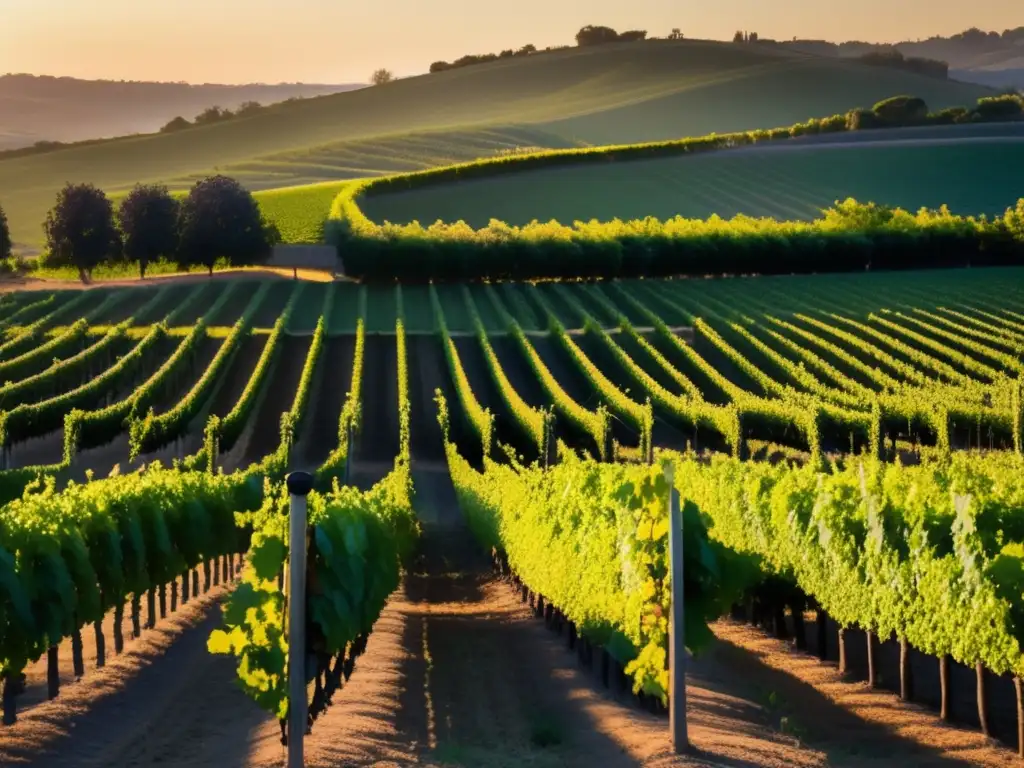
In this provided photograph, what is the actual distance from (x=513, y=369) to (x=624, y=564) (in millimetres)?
50209

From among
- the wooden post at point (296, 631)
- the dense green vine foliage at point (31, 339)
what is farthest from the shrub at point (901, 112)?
the wooden post at point (296, 631)

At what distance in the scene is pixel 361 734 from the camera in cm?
1588

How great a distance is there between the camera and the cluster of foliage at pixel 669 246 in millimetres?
83938

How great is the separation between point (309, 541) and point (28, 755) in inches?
160

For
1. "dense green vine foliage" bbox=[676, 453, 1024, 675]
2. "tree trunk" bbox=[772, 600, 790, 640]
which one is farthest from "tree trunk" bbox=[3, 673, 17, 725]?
"tree trunk" bbox=[772, 600, 790, 640]

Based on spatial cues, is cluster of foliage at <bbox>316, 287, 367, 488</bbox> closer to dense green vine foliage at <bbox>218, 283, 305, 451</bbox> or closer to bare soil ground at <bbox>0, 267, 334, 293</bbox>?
dense green vine foliage at <bbox>218, 283, 305, 451</bbox>

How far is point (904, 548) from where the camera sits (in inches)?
781

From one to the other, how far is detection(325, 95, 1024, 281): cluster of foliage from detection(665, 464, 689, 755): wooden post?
70118 mm

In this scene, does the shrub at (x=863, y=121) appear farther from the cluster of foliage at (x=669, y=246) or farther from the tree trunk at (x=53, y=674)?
the tree trunk at (x=53, y=674)

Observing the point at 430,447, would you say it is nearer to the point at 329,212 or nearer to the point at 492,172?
the point at 329,212

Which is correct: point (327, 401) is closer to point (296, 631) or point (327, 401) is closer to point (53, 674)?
point (53, 674)

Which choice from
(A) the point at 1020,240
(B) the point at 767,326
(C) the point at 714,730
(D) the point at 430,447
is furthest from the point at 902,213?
(C) the point at 714,730

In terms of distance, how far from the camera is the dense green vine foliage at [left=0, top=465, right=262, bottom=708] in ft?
56.8

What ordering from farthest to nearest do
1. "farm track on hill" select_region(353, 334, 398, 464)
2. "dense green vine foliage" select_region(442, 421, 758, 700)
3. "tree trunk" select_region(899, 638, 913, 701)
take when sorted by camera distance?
"farm track on hill" select_region(353, 334, 398, 464) → "tree trunk" select_region(899, 638, 913, 701) → "dense green vine foliage" select_region(442, 421, 758, 700)
